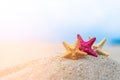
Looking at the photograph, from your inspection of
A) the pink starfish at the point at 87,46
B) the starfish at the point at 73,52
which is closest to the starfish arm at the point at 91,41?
the pink starfish at the point at 87,46

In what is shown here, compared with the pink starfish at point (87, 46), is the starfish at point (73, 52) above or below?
below

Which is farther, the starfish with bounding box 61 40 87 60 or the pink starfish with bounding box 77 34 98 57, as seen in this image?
the pink starfish with bounding box 77 34 98 57

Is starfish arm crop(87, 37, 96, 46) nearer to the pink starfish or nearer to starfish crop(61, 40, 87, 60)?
the pink starfish

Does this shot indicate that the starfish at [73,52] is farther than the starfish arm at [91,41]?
No

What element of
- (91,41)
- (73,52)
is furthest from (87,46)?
(73,52)

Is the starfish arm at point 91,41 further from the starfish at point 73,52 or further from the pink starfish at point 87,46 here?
the starfish at point 73,52

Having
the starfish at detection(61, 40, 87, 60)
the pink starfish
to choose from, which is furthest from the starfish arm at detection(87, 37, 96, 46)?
the starfish at detection(61, 40, 87, 60)

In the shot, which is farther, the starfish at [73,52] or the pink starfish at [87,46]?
the pink starfish at [87,46]

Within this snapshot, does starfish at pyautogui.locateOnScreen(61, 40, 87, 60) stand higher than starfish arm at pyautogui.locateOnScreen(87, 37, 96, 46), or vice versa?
starfish arm at pyautogui.locateOnScreen(87, 37, 96, 46)

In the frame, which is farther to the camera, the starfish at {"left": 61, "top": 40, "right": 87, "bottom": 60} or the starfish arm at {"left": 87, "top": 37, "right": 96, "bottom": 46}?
the starfish arm at {"left": 87, "top": 37, "right": 96, "bottom": 46}

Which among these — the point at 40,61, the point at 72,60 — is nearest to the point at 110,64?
the point at 72,60

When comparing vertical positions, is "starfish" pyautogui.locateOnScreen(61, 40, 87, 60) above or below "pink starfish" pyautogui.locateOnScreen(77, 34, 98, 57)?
below
